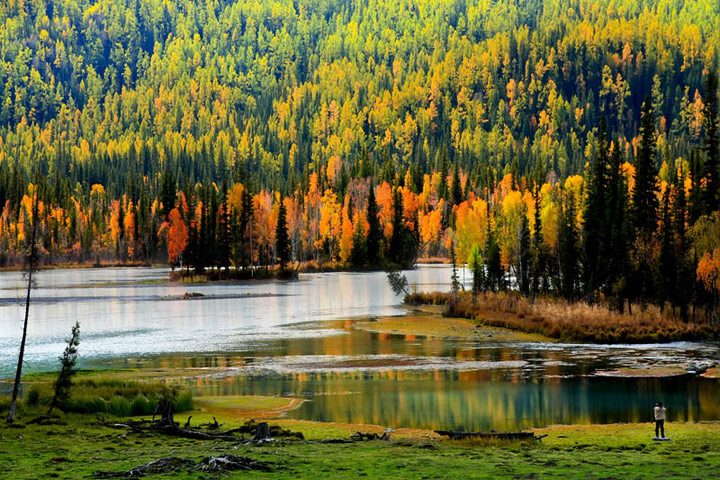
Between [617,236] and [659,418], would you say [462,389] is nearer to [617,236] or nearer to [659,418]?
[659,418]

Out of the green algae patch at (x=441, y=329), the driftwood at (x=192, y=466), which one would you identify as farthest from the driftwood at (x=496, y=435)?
the green algae patch at (x=441, y=329)

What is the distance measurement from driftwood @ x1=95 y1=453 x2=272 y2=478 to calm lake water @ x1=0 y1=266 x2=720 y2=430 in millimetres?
11259

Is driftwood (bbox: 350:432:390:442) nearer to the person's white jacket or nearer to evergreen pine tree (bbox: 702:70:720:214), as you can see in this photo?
the person's white jacket

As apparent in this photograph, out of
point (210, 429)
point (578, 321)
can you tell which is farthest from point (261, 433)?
point (578, 321)

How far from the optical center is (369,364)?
171 ft

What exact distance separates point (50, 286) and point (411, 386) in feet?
367

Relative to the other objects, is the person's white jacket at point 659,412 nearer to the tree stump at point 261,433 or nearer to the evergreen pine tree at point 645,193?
the tree stump at point 261,433

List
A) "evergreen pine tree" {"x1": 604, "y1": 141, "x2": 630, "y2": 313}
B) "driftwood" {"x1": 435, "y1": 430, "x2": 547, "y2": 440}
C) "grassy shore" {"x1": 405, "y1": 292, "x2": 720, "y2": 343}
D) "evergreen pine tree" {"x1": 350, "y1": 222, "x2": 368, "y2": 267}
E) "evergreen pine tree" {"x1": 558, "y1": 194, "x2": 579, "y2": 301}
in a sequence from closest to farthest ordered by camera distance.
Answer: "driftwood" {"x1": 435, "y1": 430, "x2": 547, "y2": 440} → "grassy shore" {"x1": 405, "y1": 292, "x2": 720, "y2": 343} → "evergreen pine tree" {"x1": 604, "y1": 141, "x2": 630, "y2": 313} → "evergreen pine tree" {"x1": 558, "y1": 194, "x2": 579, "y2": 301} → "evergreen pine tree" {"x1": 350, "y1": 222, "x2": 368, "y2": 267}

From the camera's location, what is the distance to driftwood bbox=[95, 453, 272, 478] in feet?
75.9

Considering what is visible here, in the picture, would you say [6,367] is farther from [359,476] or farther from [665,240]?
[665,240]

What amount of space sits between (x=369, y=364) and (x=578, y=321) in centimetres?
2046

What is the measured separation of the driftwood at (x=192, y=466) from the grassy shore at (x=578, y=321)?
137ft

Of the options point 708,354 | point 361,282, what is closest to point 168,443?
point 708,354

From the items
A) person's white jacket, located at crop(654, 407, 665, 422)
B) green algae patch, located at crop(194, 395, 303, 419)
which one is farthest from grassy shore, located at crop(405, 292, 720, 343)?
person's white jacket, located at crop(654, 407, 665, 422)
